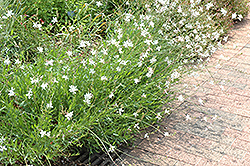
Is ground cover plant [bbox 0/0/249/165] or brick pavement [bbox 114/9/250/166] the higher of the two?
ground cover plant [bbox 0/0/249/165]

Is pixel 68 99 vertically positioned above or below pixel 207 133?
above

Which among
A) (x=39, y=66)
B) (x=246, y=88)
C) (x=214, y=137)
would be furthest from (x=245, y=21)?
(x=39, y=66)

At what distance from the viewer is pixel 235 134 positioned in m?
3.25

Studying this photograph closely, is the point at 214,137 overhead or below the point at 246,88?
overhead

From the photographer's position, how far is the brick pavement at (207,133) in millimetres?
2902

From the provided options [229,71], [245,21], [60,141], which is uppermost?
[60,141]

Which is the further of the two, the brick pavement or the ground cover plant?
the brick pavement

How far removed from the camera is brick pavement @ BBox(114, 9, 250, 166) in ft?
9.52

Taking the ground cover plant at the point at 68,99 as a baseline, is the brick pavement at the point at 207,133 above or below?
below

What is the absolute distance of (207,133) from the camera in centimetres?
326

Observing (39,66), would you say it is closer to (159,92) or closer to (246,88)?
(159,92)

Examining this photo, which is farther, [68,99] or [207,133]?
[207,133]

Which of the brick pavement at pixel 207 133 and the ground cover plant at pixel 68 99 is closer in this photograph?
the ground cover plant at pixel 68 99

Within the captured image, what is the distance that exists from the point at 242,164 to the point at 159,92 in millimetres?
1094
